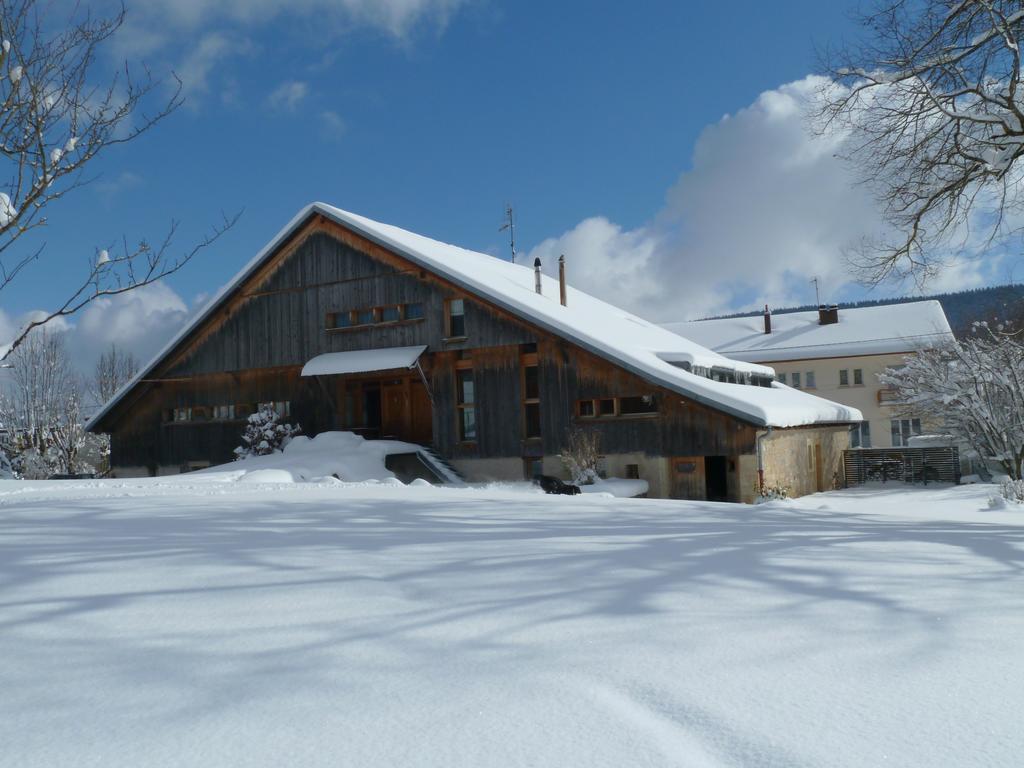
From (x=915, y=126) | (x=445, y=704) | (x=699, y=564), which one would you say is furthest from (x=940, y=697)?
(x=915, y=126)

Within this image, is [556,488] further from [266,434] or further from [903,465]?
[903,465]

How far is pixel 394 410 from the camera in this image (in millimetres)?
26234

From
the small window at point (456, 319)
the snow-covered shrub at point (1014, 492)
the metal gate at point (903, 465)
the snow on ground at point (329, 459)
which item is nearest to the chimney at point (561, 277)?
the small window at point (456, 319)

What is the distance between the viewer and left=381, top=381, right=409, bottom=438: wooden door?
26.0 m

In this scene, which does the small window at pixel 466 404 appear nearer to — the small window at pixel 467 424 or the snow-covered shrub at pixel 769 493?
the small window at pixel 467 424

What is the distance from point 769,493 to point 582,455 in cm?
453

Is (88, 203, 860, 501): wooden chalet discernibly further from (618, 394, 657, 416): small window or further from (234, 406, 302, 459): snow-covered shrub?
(234, 406, 302, 459): snow-covered shrub

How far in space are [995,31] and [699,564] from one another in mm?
8757

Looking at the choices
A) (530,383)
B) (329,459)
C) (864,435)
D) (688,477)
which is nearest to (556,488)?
(688,477)

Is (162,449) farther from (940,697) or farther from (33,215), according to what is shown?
(940,697)

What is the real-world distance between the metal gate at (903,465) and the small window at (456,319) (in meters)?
14.4

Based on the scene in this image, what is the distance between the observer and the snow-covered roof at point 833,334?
43.1 meters

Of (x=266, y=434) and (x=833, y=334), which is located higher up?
(x=833, y=334)

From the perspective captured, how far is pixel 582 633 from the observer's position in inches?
171
